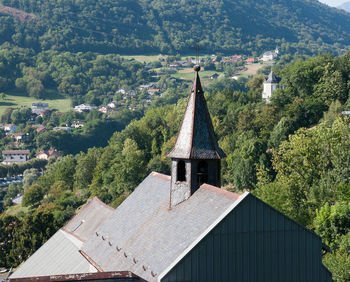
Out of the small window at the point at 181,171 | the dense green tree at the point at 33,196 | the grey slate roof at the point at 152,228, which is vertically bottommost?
the dense green tree at the point at 33,196

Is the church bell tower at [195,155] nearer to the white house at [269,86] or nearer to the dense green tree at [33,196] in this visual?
the dense green tree at [33,196]

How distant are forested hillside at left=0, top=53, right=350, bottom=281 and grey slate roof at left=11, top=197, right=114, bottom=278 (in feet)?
47.0

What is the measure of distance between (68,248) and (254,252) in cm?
2036

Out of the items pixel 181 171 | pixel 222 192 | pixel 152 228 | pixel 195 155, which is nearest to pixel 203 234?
pixel 222 192

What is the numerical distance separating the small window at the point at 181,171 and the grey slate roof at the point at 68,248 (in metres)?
10.4

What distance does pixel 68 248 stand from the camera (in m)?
35.8

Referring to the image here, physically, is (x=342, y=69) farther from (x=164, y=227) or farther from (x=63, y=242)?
(x=164, y=227)

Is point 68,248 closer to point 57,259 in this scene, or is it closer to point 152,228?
A: point 57,259

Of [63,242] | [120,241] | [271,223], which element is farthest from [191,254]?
[63,242]

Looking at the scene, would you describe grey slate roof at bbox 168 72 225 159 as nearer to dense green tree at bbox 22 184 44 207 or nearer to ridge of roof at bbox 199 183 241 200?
ridge of roof at bbox 199 183 241 200

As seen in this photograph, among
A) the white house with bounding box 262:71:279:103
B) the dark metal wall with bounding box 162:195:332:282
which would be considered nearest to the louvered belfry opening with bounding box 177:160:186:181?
the dark metal wall with bounding box 162:195:332:282

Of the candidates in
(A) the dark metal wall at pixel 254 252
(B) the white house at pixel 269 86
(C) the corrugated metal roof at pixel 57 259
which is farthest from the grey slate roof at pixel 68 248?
(B) the white house at pixel 269 86

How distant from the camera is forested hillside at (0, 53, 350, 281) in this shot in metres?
45.8

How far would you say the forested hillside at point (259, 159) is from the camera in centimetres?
4581
